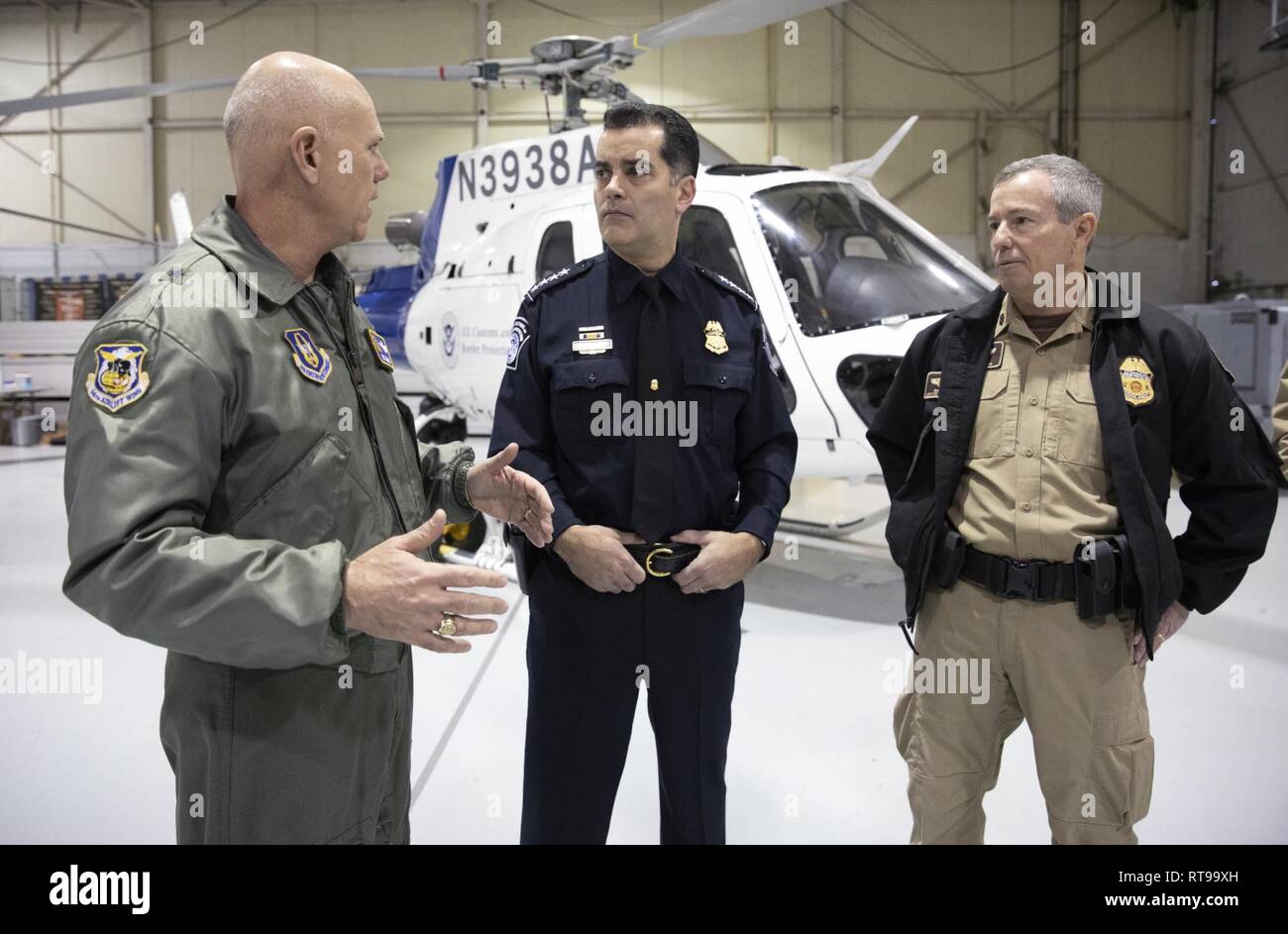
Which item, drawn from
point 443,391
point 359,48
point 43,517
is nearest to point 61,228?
point 359,48

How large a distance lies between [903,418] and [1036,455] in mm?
387

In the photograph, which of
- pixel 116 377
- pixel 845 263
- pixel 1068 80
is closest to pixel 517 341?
pixel 116 377

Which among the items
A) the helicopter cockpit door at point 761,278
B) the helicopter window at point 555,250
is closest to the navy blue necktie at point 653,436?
the helicopter cockpit door at point 761,278

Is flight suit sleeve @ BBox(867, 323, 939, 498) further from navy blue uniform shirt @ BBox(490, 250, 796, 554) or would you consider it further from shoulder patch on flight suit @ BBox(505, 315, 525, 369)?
shoulder patch on flight suit @ BBox(505, 315, 525, 369)

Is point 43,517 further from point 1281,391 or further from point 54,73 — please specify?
point 54,73

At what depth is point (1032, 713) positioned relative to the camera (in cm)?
199

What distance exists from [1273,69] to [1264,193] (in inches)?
71.1

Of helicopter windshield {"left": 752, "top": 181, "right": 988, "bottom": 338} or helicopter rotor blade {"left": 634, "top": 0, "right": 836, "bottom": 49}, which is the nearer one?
helicopter rotor blade {"left": 634, "top": 0, "right": 836, "bottom": 49}

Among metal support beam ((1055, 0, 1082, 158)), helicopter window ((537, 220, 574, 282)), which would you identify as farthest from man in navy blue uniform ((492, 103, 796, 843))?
metal support beam ((1055, 0, 1082, 158))

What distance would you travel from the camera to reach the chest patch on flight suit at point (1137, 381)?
6.36 feet

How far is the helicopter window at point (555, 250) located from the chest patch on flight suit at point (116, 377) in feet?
13.2

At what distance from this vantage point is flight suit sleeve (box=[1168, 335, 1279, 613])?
1952 mm

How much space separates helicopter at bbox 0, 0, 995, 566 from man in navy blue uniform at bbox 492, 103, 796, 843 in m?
2.41

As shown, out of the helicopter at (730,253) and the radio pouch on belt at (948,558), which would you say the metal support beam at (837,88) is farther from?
the radio pouch on belt at (948,558)
